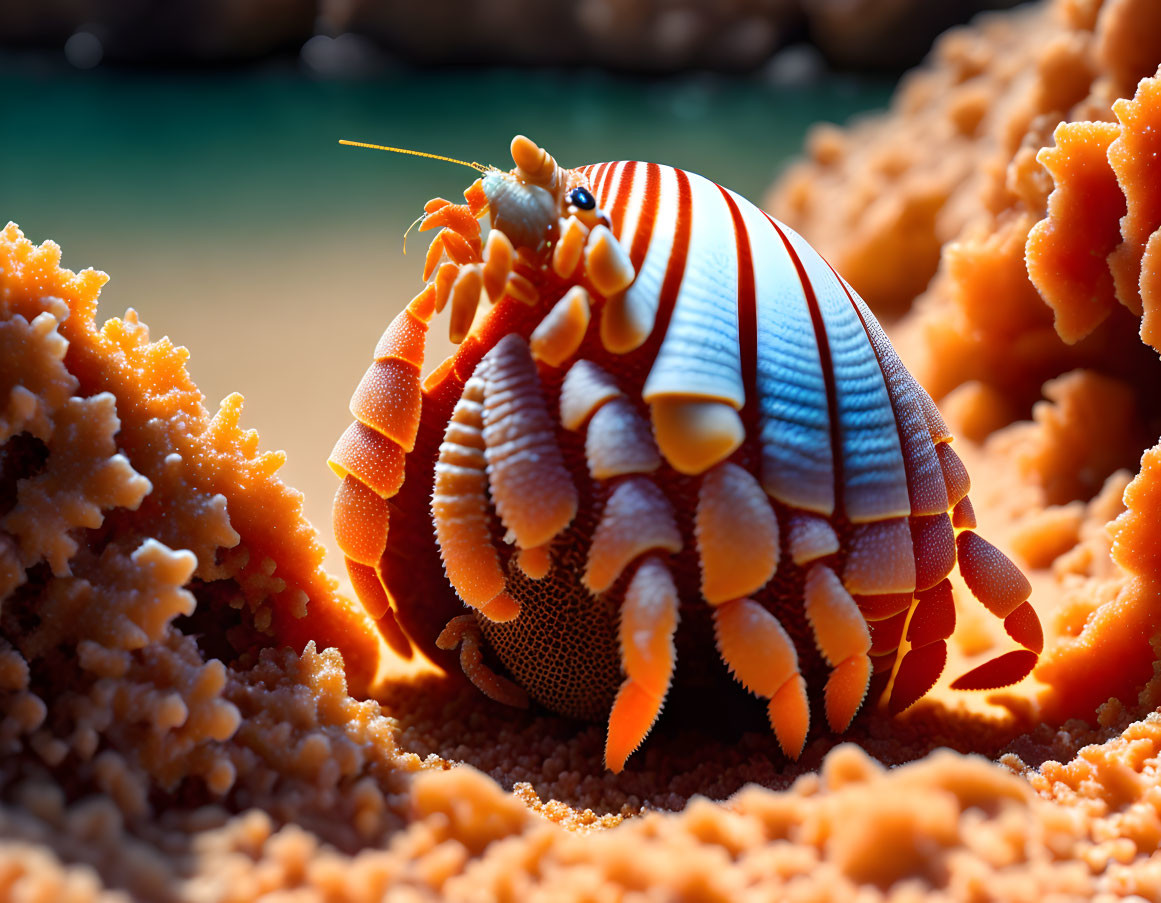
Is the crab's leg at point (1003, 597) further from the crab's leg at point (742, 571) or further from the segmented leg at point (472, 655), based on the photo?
the segmented leg at point (472, 655)

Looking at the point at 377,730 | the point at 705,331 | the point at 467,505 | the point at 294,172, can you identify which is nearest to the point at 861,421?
the point at 705,331

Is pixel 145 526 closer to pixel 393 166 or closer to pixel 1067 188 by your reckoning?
pixel 1067 188

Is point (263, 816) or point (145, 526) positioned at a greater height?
point (145, 526)

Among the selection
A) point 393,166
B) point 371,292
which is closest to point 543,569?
point 371,292

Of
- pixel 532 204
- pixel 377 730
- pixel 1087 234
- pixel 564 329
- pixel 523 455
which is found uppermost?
pixel 1087 234

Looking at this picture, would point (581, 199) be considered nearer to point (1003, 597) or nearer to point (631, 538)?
point (631, 538)

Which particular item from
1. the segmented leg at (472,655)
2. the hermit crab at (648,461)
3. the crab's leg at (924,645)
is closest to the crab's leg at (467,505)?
the hermit crab at (648,461)
